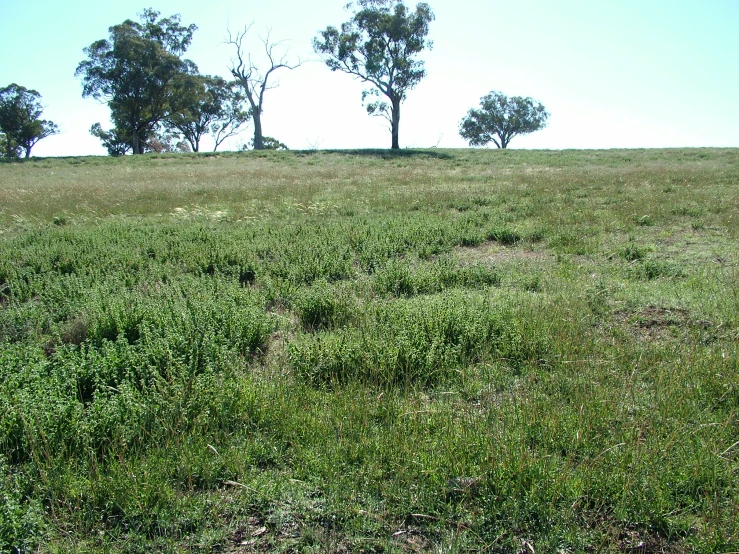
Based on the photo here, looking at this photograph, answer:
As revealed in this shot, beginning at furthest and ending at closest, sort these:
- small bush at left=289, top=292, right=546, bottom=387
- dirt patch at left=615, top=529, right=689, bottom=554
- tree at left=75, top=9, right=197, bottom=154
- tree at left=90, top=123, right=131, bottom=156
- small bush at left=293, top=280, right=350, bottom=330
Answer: tree at left=90, top=123, right=131, bottom=156 < tree at left=75, top=9, right=197, bottom=154 < small bush at left=293, top=280, right=350, bottom=330 < small bush at left=289, top=292, right=546, bottom=387 < dirt patch at left=615, top=529, right=689, bottom=554

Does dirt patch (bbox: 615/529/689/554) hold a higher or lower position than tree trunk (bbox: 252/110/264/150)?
lower

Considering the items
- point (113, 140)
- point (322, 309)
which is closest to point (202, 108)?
point (113, 140)

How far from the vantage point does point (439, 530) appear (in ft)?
9.00

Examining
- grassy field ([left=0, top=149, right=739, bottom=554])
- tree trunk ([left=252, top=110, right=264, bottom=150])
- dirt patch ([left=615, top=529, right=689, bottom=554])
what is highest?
tree trunk ([left=252, top=110, right=264, bottom=150])

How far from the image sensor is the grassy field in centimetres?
279

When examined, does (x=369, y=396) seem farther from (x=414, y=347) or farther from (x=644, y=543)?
(x=644, y=543)

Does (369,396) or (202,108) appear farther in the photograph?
(202,108)

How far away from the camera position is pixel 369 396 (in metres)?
3.99

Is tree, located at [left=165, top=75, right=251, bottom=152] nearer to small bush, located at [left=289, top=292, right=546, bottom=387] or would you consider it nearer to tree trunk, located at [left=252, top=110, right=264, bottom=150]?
tree trunk, located at [left=252, top=110, right=264, bottom=150]

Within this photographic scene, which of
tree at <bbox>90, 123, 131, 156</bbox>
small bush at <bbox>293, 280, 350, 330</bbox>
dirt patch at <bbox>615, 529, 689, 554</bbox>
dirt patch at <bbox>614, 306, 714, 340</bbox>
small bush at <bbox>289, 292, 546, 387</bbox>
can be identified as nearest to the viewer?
dirt patch at <bbox>615, 529, 689, 554</bbox>

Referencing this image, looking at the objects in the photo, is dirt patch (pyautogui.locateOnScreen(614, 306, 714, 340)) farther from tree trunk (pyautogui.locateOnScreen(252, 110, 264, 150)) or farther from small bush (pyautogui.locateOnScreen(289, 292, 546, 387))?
tree trunk (pyautogui.locateOnScreen(252, 110, 264, 150))

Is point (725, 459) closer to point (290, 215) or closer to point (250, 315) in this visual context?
point (250, 315)

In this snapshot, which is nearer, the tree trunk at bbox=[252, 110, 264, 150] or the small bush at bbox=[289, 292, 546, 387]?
the small bush at bbox=[289, 292, 546, 387]

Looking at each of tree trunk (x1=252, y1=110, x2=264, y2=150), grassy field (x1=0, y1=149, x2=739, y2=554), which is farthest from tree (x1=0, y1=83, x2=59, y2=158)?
grassy field (x1=0, y1=149, x2=739, y2=554)
